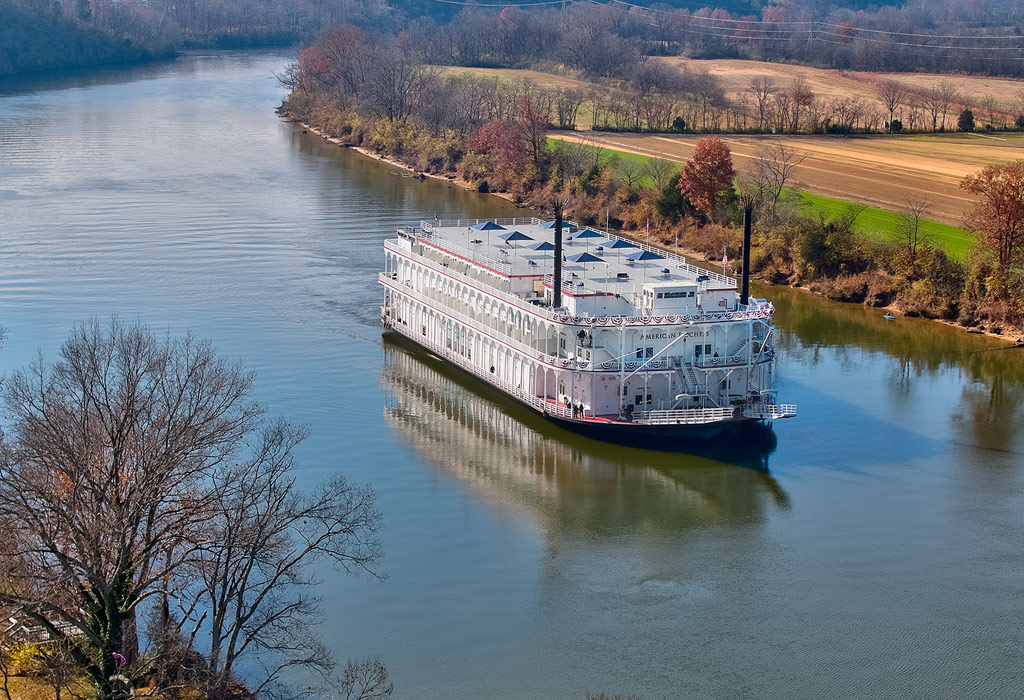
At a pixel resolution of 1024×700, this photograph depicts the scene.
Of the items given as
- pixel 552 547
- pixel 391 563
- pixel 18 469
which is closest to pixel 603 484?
pixel 552 547

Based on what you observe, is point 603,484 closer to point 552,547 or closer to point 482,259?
point 552,547

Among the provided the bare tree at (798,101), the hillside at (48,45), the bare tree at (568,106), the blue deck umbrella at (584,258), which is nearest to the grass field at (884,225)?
the blue deck umbrella at (584,258)

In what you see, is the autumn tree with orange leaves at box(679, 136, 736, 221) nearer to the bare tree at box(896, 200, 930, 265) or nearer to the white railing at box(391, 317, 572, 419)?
the bare tree at box(896, 200, 930, 265)

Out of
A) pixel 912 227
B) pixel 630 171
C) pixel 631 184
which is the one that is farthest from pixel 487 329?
pixel 630 171

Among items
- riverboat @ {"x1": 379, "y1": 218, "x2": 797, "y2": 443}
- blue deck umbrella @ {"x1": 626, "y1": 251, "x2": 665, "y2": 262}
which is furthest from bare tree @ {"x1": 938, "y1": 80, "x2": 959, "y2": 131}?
riverboat @ {"x1": 379, "y1": 218, "x2": 797, "y2": 443}

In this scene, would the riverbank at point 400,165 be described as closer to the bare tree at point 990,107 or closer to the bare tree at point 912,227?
the bare tree at point 912,227
